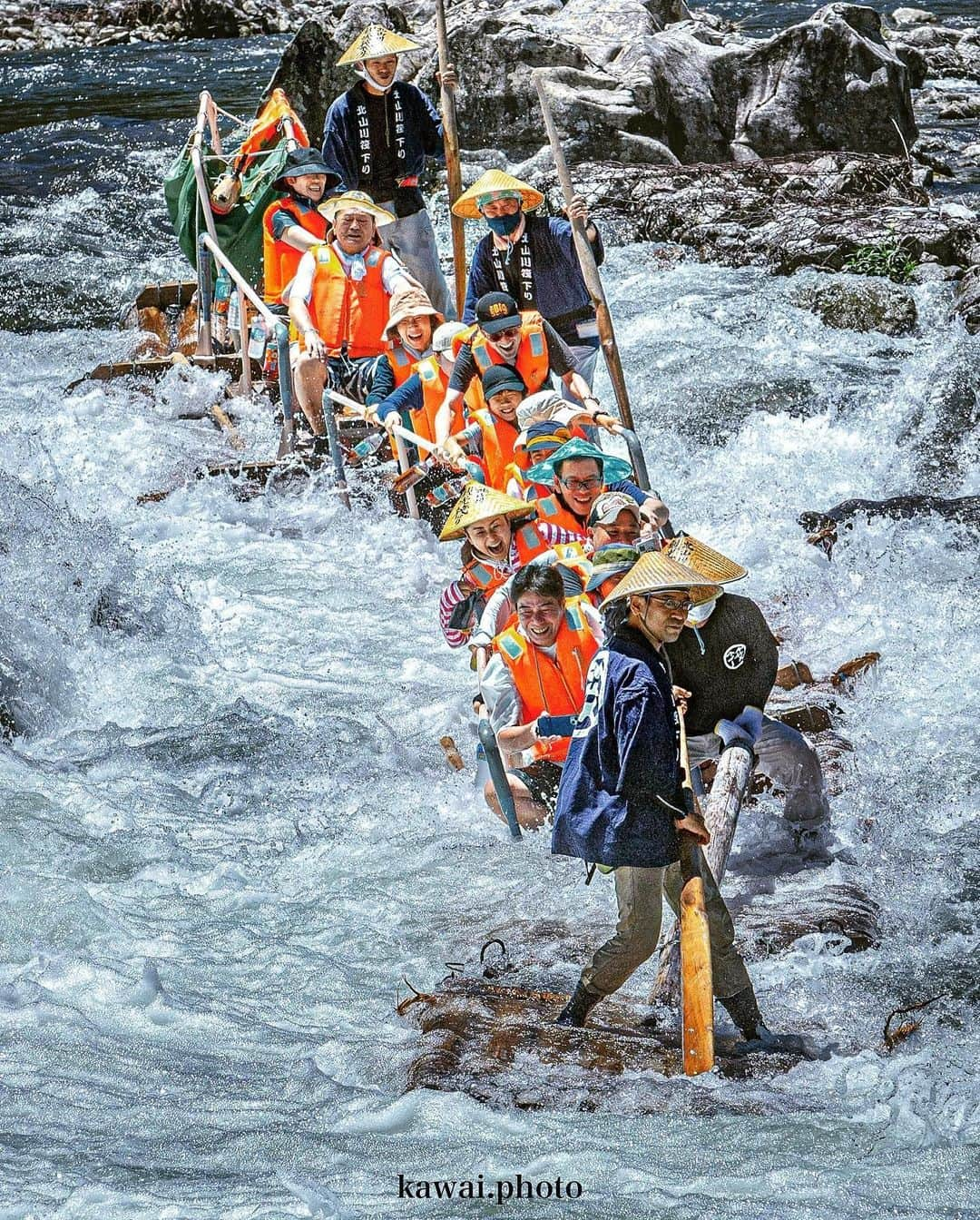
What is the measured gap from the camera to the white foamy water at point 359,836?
4293 mm

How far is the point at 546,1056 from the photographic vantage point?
4648 millimetres

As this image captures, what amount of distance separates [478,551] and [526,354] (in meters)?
2.07

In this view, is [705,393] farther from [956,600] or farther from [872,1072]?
[872,1072]

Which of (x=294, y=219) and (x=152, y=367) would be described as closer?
(x=294, y=219)

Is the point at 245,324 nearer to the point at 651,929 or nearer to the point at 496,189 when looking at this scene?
the point at 496,189

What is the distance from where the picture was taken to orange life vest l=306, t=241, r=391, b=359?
9117mm

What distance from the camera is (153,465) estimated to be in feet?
34.5

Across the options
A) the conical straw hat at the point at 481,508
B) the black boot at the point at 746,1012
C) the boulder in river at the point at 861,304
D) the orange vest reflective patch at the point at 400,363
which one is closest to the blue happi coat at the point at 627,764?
the black boot at the point at 746,1012

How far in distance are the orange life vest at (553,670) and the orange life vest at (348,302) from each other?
393 cm

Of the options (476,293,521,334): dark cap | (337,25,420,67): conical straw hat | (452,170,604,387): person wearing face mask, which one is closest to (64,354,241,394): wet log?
(337,25,420,67): conical straw hat

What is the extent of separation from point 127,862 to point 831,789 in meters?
2.85

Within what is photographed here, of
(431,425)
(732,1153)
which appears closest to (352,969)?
(732,1153)

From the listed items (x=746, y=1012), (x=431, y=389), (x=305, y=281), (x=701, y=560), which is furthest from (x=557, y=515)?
(x=305, y=281)

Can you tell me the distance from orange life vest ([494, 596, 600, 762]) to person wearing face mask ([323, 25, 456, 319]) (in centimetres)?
448
